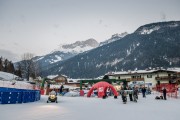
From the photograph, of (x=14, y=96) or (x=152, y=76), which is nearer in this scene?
(x=14, y=96)

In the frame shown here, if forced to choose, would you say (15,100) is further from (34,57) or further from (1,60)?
(1,60)

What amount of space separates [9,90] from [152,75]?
8450 cm

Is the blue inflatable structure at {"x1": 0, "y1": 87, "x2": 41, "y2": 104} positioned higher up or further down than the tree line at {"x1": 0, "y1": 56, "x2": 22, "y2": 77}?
further down

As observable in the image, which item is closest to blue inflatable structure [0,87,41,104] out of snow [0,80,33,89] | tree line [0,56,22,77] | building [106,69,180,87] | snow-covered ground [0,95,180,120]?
snow-covered ground [0,95,180,120]

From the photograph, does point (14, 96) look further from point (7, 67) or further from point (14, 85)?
point (7, 67)

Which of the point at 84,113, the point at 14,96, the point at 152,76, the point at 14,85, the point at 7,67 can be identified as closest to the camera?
the point at 84,113

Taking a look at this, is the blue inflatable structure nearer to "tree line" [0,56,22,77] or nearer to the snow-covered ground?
the snow-covered ground

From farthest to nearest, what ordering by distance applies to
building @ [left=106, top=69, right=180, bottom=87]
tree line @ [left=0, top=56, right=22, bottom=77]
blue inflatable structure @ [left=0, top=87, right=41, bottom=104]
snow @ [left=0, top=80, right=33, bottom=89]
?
tree line @ [left=0, top=56, right=22, bottom=77], building @ [left=106, top=69, right=180, bottom=87], snow @ [left=0, top=80, right=33, bottom=89], blue inflatable structure @ [left=0, top=87, right=41, bottom=104]

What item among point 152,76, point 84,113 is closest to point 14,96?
point 84,113

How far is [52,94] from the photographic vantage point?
23359 mm

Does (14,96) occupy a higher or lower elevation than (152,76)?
lower

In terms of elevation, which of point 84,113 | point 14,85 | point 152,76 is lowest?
point 84,113

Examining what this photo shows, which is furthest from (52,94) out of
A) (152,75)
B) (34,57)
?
(152,75)

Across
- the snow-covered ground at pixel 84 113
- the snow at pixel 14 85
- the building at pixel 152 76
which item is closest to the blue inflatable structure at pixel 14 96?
the snow-covered ground at pixel 84 113
